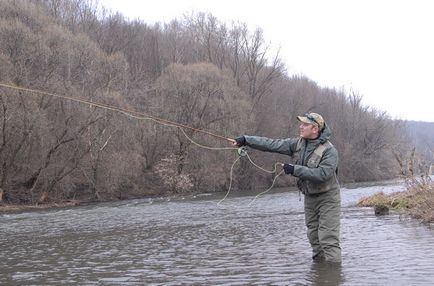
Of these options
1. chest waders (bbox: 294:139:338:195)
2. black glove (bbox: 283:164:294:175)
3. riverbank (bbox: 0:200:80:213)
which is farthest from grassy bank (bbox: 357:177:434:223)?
riverbank (bbox: 0:200:80:213)

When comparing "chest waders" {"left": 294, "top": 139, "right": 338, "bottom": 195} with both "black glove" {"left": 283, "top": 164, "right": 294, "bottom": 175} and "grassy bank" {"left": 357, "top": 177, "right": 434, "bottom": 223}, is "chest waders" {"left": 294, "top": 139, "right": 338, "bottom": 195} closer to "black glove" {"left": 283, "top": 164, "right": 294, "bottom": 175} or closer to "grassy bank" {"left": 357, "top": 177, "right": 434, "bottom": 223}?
"black glove" {"left": 283, "top": 164, "right": 294, "bottom": 175}

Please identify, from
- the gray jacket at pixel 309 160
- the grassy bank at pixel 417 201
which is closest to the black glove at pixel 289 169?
the gray jacket at pixel 309 160

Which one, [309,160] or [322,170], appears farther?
[309,160]

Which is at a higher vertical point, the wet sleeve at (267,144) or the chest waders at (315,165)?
the wet sleeve at (267,144)

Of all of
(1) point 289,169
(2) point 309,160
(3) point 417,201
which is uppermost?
(2) point 309,160

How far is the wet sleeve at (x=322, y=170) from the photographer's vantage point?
6804 mm

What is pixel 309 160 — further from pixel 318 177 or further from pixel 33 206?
pixel 33 206

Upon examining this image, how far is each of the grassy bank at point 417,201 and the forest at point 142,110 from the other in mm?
560

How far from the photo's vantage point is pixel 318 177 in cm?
687

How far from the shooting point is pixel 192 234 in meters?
12.6

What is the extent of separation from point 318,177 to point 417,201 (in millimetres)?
9011

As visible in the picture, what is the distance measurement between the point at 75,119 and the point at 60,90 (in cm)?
232

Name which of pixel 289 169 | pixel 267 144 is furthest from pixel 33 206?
pixel 289 169

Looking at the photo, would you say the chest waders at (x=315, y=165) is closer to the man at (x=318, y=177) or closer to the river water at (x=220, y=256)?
the man at (x=318, y=177)
